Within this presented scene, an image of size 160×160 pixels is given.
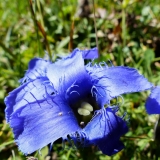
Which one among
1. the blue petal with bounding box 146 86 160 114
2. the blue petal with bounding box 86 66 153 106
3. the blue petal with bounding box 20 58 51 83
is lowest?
the blue petal with bounding box 146 86 160 114

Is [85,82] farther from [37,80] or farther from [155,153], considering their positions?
[155,153]

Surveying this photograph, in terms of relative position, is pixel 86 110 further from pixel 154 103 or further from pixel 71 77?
pixel 154 103

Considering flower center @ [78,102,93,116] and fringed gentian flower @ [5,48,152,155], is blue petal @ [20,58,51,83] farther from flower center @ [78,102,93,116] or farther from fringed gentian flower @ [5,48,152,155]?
flower center @ [78,102,93,116]

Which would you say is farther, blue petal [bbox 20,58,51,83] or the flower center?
blue petal [bbox 20,58,51,83]

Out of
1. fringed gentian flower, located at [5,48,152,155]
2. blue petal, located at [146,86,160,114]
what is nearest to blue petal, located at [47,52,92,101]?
fringed gentian flower, located at [5,48,152,155]

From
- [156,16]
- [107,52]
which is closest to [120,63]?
[107,52]

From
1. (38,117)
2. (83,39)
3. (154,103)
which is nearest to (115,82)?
(154,103)
